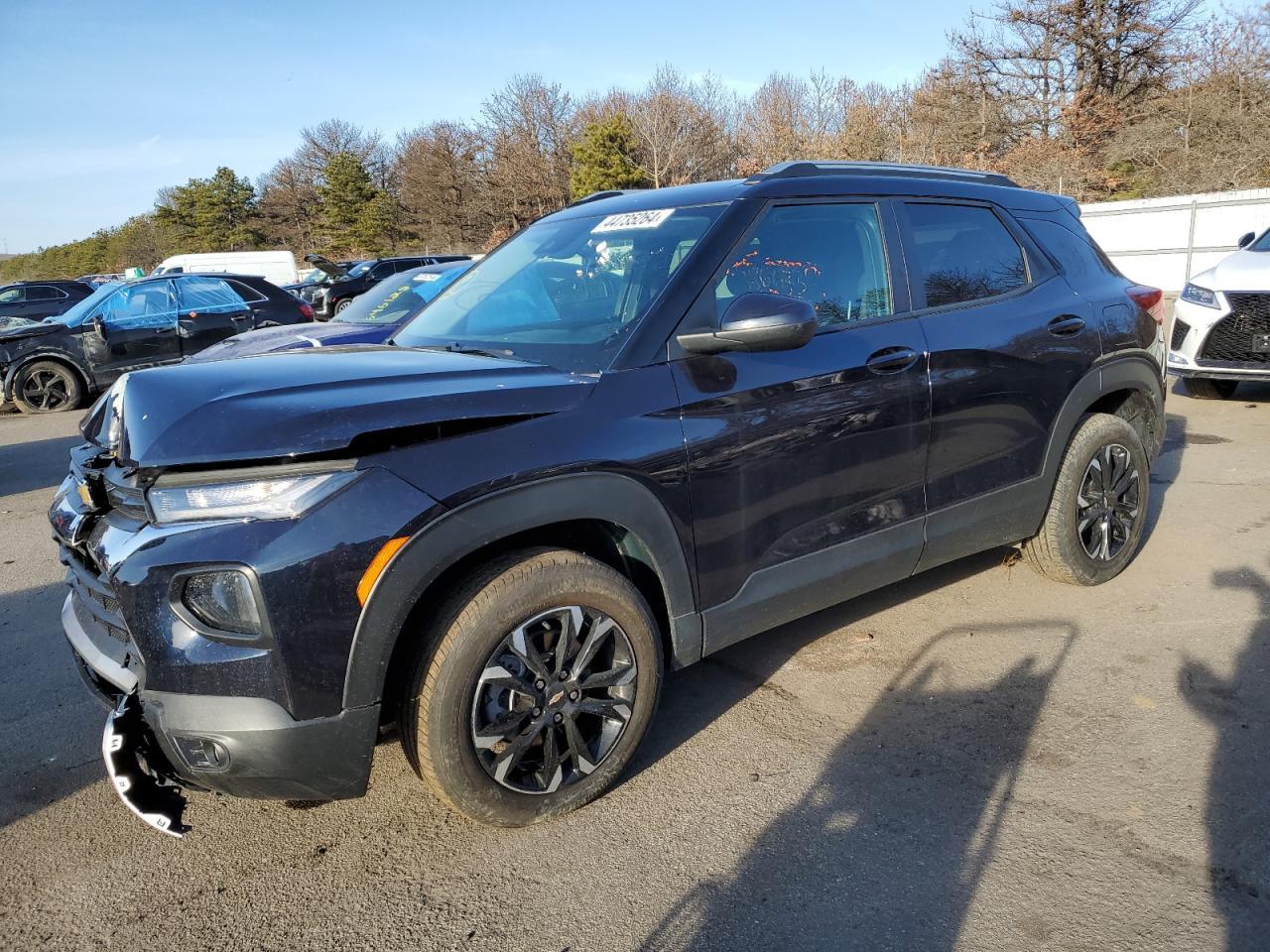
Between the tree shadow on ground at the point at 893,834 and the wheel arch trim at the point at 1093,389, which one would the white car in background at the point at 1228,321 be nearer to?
the wheel arch trim at the point at 1093,389

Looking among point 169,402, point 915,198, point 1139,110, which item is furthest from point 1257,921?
point 1139,110

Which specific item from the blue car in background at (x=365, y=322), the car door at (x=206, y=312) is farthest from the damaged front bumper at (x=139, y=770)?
the car door at (x=206, y=312)

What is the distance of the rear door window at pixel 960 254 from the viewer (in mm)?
3658

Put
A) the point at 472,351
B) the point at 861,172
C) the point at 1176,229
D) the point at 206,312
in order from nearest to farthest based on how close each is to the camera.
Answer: the point at 472,351 < the point at 861,172 < the point at 206,312 < the point at 1176,229

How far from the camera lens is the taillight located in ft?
14.7

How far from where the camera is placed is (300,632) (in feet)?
7.23

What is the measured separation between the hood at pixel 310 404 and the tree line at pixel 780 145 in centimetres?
2665

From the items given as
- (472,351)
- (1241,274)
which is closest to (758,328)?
(472,351)

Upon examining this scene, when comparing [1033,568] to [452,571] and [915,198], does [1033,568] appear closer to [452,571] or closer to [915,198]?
[915,198]

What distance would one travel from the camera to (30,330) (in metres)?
12.2

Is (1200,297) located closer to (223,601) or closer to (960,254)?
(960,254)

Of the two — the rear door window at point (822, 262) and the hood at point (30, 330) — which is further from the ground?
the hood at point (30, 330)

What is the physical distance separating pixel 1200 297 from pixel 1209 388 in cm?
148

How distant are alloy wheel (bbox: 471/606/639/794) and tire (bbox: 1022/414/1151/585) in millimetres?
2401
